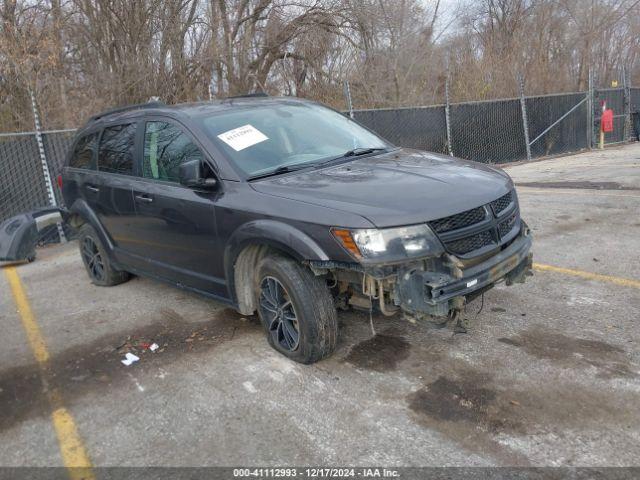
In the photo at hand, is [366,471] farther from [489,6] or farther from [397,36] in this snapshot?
[489,6]

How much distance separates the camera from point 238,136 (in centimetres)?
415

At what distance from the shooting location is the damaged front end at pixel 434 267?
313 centimetres

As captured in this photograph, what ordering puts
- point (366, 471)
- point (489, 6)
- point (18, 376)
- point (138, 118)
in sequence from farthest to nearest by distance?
point (489, 6)
point (138, 118)
point (18, 376)
point (366, 471)

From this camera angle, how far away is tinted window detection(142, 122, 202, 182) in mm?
4250

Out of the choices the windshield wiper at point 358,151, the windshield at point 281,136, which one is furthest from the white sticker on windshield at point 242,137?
the windshield wiper at point 358,151

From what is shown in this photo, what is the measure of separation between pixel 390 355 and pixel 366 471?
4.02ft

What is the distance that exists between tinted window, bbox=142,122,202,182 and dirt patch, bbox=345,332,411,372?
1.83m

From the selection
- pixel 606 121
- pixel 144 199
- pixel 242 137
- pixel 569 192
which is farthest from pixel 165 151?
pixel 606 121

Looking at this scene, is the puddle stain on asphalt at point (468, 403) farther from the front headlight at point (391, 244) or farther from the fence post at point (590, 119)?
the fence post at point (590, 119)

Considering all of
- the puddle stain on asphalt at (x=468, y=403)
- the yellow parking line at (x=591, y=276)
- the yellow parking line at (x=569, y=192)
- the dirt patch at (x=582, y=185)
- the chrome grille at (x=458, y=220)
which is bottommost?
the puddle stain on asphalt at (x=468, y=403)

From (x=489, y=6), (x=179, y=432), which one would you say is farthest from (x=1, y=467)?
(x=489, y=6)

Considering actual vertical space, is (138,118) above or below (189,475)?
above

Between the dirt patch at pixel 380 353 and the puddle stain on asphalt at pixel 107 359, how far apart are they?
96cm

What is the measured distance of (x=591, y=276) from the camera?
500 centimetres
